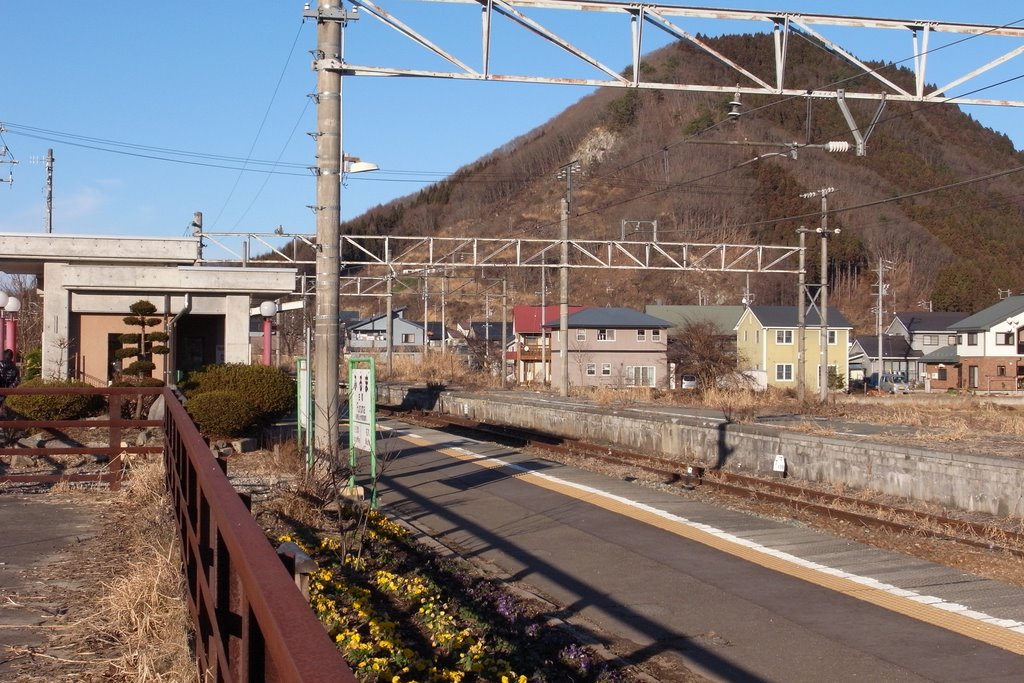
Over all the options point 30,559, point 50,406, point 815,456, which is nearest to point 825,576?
point 30,559

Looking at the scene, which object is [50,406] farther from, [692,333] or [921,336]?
[921,336]

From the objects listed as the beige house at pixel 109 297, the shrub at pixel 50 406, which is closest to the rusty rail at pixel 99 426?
the shrub at pixel 50 406

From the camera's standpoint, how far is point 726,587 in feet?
31.0

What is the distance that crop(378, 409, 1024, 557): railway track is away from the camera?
40.8 ft

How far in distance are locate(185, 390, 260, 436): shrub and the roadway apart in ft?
17.0

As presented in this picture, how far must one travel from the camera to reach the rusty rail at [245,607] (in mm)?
1942

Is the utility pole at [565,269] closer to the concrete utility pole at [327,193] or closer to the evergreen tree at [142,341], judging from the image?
the evergreen tree at [142,341]

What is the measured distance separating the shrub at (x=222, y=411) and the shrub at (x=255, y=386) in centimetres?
24

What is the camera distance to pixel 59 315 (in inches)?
1029

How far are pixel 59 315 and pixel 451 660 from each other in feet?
72.2

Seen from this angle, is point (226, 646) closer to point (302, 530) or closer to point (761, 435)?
point (302, 530)

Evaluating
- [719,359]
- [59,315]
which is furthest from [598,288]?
[59,315]

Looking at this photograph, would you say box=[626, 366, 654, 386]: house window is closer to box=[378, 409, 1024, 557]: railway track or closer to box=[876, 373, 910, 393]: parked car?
box=[876, 373, 910, 393]: parked car

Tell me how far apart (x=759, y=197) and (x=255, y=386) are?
115m
